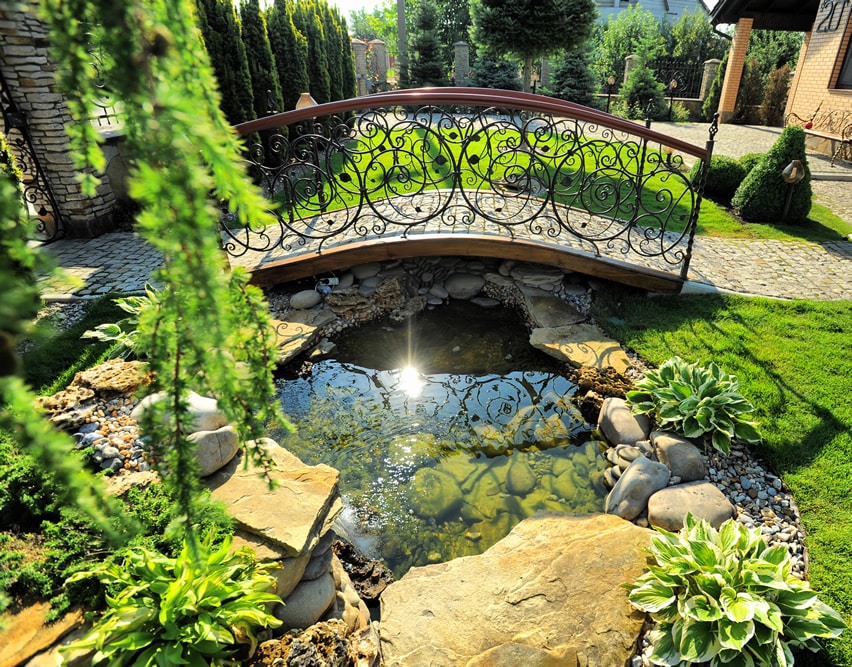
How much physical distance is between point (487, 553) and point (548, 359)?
219cm

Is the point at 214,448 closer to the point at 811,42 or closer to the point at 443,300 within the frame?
the point at 443,300

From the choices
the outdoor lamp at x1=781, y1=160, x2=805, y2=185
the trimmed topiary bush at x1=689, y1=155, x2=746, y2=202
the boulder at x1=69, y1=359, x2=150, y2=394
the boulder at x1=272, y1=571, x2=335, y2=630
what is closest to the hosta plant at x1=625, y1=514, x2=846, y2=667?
the boulder at x1=272, y1=571, x2=335, y2=630

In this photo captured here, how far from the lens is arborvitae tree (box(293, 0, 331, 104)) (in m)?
11.6

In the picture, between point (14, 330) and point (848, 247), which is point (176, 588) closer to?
point (14, 330)

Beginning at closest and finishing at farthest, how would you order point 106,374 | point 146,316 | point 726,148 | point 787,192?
1. point 146,316
2. point 106,374
3. point 787,192
4. point 726,148

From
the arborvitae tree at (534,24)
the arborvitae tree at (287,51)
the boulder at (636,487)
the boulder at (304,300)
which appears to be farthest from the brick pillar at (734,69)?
the boulder at (636,487)

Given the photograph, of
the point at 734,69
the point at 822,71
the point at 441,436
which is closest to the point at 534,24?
the point at 734,69

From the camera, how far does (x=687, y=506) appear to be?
2.90 meters

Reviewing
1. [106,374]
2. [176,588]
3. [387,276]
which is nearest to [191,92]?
[176,588]

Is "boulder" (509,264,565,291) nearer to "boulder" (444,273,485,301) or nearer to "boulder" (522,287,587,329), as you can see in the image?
"boulder" (522,287,587,329)

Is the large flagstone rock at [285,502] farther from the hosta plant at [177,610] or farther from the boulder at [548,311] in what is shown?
the boulder at [548,311]

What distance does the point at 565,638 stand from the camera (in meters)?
2.36

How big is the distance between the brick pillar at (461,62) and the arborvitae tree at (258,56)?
1210cm

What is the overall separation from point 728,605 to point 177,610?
2278mm
